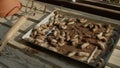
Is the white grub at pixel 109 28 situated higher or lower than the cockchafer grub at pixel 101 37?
higher

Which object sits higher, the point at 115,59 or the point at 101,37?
the point at 101,37

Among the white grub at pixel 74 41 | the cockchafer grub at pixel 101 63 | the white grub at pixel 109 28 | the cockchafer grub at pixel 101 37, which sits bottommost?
the cockchafer grub at pixel 101 63

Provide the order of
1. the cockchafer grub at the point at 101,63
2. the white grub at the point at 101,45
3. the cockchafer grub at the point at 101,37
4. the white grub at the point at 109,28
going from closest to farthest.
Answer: the cockchafer grub at the point at 101,63
the white grub at the point at 101,45
the cockchafer grub at the point at 101,37
the white grub at the point at 109,28

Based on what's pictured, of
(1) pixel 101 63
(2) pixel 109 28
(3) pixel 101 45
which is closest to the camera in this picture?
(1) pixel 101 63

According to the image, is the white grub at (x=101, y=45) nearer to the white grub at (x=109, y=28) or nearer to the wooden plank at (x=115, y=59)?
the wooden plank at (x=115, y=59)

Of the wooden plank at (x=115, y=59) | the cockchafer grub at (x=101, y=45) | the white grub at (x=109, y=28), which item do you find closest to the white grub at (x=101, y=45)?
the cockchafer grub at (x=101, y=45)

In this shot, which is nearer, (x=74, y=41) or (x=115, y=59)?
(x=115, y=59)

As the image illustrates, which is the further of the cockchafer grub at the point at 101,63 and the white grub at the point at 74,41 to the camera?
the white grub at the point at 74,41

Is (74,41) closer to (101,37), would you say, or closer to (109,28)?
(101,37)

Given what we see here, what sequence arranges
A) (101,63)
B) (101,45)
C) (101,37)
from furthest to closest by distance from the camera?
(101,37) → (101,45) → (101,63)

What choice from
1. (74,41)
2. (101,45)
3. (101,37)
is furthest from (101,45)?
(74,41)

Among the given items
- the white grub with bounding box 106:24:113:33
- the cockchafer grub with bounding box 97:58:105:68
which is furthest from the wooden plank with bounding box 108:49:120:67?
the white grub with bounding box 106:24:113:33
